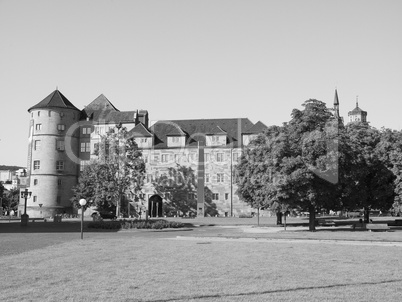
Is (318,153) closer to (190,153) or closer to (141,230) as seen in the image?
(141,230)

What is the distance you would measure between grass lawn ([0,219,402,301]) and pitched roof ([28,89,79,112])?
6861 cm

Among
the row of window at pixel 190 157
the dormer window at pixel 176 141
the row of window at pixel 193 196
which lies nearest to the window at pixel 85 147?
the row of window at pixel 190 157

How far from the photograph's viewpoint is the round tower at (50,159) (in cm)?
8762

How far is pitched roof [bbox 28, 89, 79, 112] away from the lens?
89.4 metres

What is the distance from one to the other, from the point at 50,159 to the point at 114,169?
A: 20.5m

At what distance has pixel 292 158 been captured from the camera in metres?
41.8

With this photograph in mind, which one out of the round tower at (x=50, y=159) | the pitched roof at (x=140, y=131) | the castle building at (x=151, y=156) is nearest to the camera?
the round tower at (x=50, y=159)

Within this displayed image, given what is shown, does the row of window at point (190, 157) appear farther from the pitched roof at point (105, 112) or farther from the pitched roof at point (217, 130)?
the pitched roof at point (105, 112)

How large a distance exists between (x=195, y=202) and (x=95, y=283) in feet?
245

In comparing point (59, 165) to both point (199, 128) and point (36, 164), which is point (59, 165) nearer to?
point (36, 164)

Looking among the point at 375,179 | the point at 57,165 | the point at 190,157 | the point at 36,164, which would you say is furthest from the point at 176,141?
the point at 375,179

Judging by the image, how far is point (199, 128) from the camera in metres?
93.7

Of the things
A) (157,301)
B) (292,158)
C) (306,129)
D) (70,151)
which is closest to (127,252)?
(157,301)

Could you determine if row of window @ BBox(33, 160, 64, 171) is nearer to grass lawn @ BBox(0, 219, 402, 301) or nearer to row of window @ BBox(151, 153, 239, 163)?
row of window @ BBox(151, 153, 239, 163)
